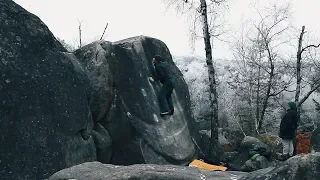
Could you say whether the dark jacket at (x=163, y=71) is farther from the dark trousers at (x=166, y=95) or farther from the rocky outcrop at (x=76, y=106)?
the rocky outcrop at (x=76, y=106)

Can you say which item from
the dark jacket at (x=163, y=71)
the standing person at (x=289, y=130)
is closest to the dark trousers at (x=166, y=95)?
the dark jacket at (x=163, y=71)

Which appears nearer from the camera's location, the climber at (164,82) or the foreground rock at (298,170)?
the foreground rock at (298,170)

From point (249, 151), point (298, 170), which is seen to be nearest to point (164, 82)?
point (249, 151)

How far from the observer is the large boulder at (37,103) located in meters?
9.28

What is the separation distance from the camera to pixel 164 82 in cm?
1452

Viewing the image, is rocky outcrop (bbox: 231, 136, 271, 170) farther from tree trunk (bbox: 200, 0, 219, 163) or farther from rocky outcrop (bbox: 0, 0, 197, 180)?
rocky outcrop (bbox: 0, 0, 197, 180)

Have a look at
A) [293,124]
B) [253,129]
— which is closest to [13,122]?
[293,124]

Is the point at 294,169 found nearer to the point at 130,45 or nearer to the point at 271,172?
the point at 271,172

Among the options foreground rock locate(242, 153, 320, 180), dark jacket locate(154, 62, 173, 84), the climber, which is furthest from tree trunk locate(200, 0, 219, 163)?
foreground rock locate(242, 153, 320, 180)

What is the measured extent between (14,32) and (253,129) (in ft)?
63.1

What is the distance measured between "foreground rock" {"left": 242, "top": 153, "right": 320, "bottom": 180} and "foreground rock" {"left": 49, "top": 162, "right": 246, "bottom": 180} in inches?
32.6

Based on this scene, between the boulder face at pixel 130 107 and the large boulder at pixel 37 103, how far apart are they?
1.45m

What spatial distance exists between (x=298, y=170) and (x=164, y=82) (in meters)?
10.5

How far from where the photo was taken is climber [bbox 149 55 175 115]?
14.1 metres
